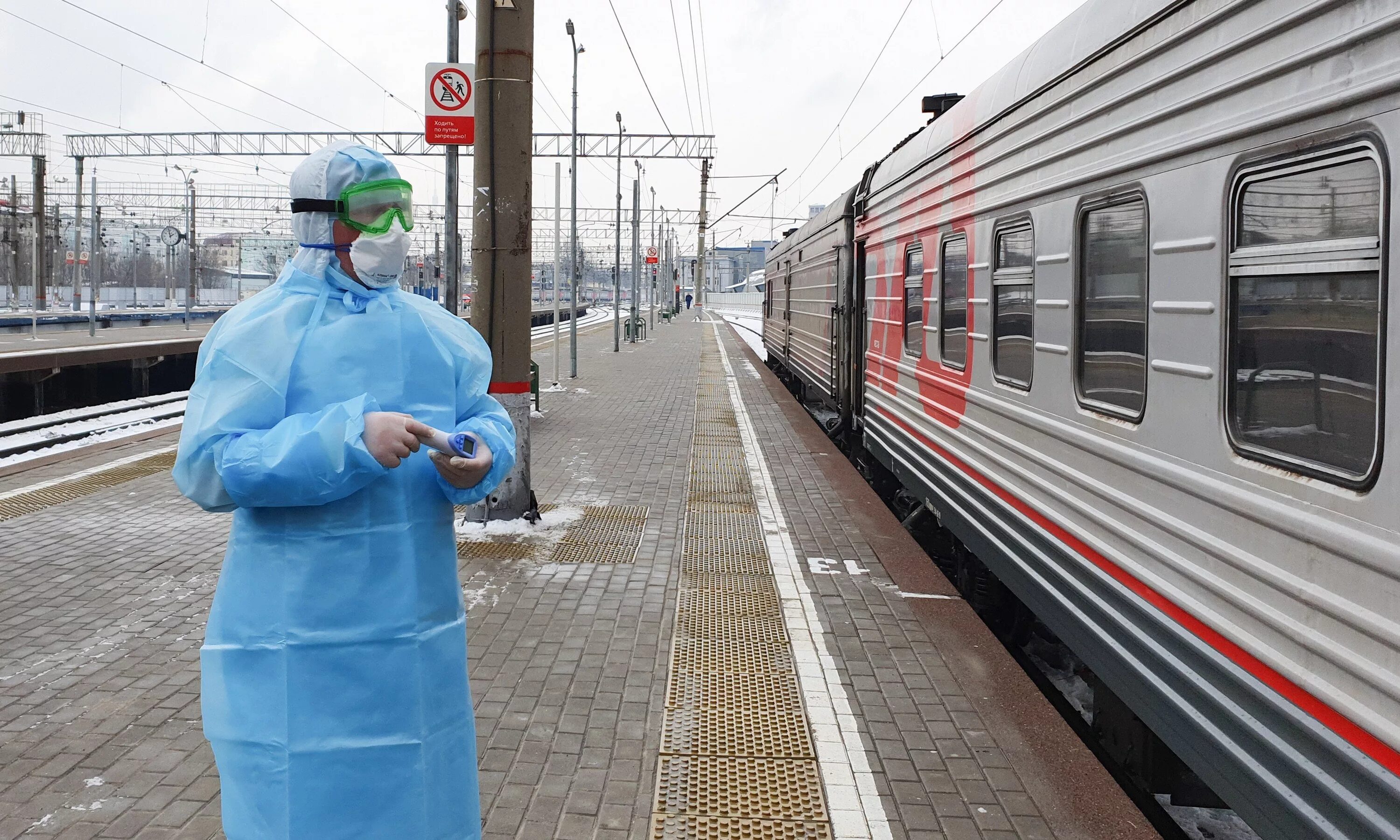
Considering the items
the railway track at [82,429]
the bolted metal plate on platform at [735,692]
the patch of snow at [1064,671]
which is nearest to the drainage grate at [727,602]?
the bolted metal plate on platform at [735,692]

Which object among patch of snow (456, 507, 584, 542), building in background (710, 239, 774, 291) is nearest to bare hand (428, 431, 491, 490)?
patch of snow (456, 507, 584, 542)

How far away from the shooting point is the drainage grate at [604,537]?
741 centimetres

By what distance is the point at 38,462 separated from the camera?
10.5 m

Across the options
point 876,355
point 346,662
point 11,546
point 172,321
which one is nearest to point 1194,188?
point 346,662

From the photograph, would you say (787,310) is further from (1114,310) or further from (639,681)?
(1114,310)

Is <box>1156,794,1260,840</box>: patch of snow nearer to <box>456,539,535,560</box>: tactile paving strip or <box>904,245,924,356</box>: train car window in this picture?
<box>904,245,924,356</box>: train car window

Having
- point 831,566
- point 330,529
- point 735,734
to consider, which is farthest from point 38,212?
point 330,529

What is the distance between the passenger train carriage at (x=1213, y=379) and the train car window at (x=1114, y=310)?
1cm

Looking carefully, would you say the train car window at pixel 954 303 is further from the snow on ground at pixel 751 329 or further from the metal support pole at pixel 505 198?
the snow on ground at pixel 751 329

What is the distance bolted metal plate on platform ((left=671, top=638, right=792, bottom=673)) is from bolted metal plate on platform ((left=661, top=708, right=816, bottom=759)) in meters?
0.50

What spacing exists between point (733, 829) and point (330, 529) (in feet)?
6.57

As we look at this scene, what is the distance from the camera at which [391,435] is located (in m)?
2.11

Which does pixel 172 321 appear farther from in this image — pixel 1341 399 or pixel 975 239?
pixel 1341 399

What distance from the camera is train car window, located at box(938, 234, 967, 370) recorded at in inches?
258
